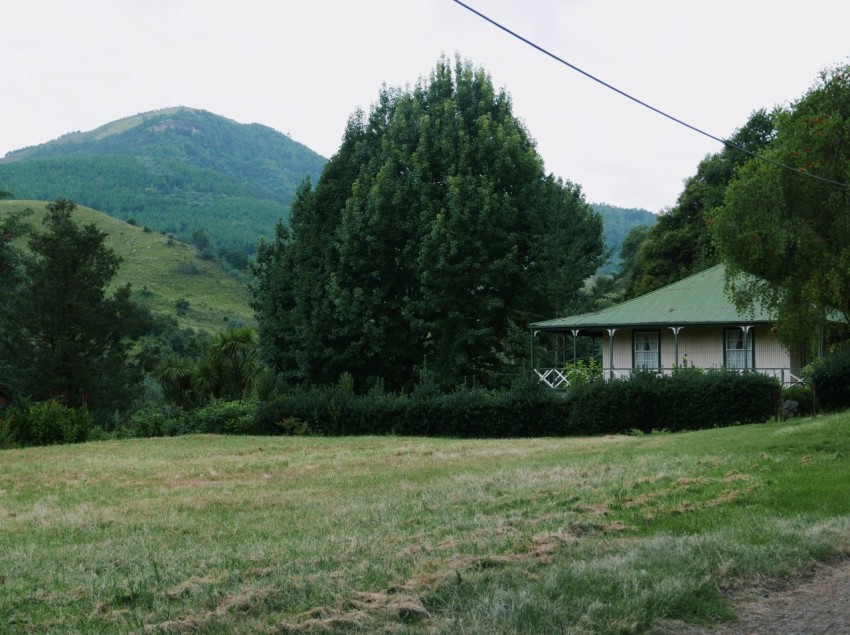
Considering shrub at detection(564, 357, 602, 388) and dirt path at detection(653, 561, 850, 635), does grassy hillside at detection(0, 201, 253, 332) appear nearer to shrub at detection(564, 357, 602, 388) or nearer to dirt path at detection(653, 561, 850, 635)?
shrub at detection(564, 357, 602, 388)

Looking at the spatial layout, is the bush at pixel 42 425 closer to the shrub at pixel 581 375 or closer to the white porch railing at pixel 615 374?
the white porch railing at pixel 615 374

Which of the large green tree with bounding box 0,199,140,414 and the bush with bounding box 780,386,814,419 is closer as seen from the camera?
the bush with bounding box 780,386,814,419

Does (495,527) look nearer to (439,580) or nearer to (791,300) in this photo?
(439,580)

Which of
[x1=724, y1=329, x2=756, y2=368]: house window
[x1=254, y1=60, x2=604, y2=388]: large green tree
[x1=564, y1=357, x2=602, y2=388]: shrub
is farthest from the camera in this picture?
[x1=254, y1=60, x2=604, y2=388]: large green tree

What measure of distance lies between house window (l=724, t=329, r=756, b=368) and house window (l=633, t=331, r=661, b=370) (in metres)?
2.72

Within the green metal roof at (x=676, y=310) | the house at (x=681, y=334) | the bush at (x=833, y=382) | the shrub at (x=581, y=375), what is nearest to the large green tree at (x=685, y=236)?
the green metal roof at (x=676, y=310)

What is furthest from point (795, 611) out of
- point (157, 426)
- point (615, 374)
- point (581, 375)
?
point (615, 374)

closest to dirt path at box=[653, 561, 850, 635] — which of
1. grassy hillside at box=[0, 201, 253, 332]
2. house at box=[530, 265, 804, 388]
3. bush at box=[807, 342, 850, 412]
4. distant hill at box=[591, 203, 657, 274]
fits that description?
bush at box=[807, 342, 850, 412]

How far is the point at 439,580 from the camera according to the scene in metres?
6.68

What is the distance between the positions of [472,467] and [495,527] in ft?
26.2

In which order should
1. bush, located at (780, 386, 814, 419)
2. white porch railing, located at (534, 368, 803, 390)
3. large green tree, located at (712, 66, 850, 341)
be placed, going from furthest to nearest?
1. white porch railing, located at (534, 368, 803, 390)
2. bush, located at (780, 386, 814, 419)
3. large green tree, located at (712, 66, 850, 341)

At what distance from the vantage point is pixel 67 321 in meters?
42.7

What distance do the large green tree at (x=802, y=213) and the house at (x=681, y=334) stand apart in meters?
11.9

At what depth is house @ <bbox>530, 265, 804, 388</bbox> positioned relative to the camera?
34.3 metres
